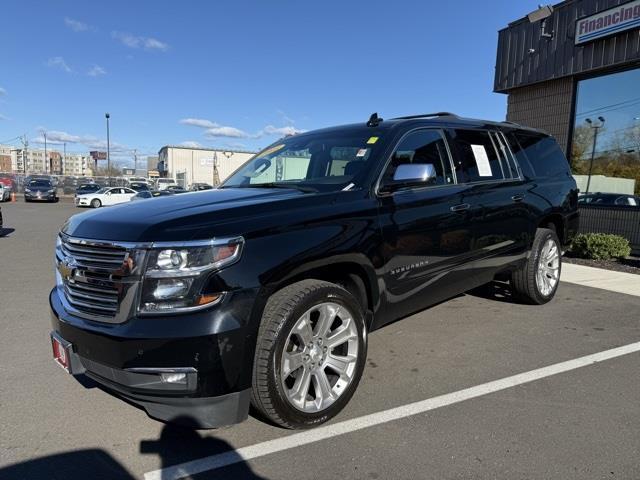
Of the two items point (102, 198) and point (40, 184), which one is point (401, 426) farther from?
point (40, 184)

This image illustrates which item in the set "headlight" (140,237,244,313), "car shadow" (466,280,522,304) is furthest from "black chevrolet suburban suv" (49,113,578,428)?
"car shadow" (466,280,522,304)

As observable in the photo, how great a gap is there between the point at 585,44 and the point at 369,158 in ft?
35.4

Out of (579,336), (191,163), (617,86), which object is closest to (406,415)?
(579,336)

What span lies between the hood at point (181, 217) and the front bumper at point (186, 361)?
1.32 feet

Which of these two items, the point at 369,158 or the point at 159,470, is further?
the point at 369,158

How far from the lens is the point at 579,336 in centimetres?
478

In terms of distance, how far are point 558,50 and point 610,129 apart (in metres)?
2.43

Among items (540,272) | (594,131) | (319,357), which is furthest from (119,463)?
(594,131)

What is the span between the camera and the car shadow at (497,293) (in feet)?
19.8

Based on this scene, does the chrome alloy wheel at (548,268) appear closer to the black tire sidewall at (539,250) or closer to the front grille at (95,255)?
the black tire sidewall at (539,250)

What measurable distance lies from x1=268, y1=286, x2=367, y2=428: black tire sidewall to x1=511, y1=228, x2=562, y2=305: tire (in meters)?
2.90

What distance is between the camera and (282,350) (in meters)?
2.75

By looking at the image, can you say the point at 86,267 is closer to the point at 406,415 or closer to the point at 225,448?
the point at 225,448

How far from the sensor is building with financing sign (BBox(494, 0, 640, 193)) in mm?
11062
